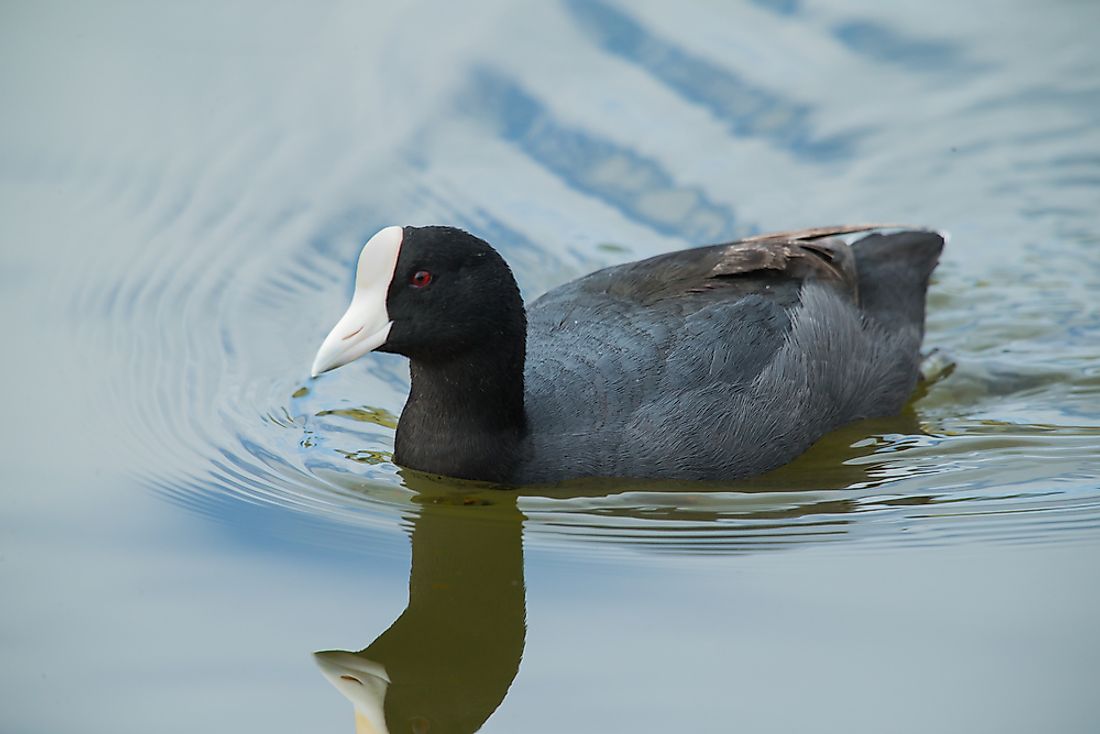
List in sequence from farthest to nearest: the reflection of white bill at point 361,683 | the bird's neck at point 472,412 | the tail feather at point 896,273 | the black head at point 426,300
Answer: the tail feather at point 896,273, the bird's neck at point 472,412, the black head at point 426,300, the reflection of white bill at point 361,683

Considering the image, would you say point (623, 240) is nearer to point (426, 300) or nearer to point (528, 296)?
point (528, 296)

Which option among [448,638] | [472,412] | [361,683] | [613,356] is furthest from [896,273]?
[361,683]

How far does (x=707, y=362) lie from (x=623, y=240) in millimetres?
2157

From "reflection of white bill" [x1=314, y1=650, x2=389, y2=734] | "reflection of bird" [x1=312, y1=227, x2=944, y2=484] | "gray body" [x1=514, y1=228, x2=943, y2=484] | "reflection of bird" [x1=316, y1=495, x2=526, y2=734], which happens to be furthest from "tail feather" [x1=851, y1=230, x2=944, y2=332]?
"reflection of white bill" [x1=314, y1=650, x2=389, y2=734]

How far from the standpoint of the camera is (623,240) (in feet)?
25.2

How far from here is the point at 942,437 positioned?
624 cm

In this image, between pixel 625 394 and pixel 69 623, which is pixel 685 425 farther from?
pixel 69 623

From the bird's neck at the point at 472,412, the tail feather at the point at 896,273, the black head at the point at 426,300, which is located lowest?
the bird's neck at the point at 472,412

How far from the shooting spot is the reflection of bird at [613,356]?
→ 5156 millimetres

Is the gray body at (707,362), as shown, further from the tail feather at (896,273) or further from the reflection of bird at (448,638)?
the reflection of bird at (448,638)

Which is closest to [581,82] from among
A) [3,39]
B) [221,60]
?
[221,60]

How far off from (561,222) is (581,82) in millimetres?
1286

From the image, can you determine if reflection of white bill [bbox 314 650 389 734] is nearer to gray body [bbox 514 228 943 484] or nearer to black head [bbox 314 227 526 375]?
black head [bbox 314 227 526 375]

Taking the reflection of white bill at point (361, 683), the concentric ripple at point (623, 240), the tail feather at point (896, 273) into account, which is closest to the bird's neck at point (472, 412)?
the concentric ripple at point (623, 240)
